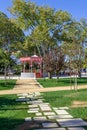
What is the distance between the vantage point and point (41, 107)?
49.7 ft

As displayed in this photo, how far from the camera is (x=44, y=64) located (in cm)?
4000

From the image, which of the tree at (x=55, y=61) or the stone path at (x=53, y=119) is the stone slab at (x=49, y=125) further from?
the tree at (x=55, y=61)

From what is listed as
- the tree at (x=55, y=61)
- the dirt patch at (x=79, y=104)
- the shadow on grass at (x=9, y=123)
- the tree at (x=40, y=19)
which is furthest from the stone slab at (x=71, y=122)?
the tree at (x=40, y=19)

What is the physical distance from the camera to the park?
13.2 m

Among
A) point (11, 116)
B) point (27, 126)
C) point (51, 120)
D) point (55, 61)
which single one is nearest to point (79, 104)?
point (11, 116)

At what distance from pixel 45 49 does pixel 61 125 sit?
4186 centimetres

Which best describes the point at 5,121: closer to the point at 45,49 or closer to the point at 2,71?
the point at 45,49

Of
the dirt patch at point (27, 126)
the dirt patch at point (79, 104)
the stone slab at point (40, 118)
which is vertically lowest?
the dirt patch at point (27, 126)

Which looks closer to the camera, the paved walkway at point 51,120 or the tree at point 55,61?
the paved walkway at point 51,120

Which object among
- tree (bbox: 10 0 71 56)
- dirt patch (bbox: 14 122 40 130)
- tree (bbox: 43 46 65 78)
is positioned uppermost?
tree (bbox: 10 0 71 56)

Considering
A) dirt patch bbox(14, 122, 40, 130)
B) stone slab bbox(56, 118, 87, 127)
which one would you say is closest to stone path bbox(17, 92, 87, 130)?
stone slab bbox(56, 118, 87, 127)

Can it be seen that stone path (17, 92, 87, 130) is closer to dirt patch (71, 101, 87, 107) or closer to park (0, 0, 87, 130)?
park (0, 0, 87, 130)

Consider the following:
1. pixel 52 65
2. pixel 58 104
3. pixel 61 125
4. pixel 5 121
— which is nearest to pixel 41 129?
pixel 61 125

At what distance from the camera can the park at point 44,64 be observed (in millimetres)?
13244
